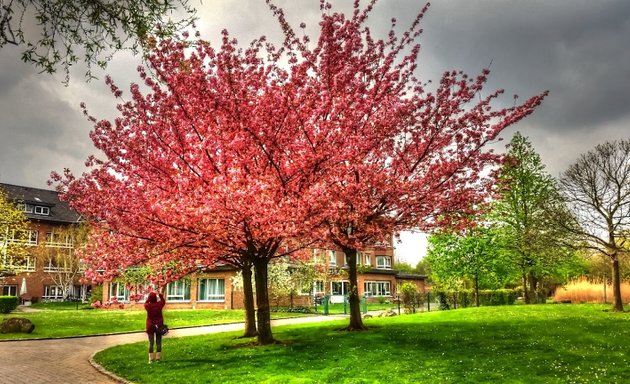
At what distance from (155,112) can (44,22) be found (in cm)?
857

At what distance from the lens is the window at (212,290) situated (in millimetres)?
43188

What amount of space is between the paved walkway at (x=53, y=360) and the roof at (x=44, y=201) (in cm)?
4827

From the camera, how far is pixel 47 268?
6128cm

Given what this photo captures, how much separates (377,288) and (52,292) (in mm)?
43526

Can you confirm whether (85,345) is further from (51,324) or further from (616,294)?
(616,294)

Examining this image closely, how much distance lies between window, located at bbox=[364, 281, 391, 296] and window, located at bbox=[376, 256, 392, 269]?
3.93m

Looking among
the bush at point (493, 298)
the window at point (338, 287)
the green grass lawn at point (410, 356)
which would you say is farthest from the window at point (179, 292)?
the green grass lawn at point (410, 356)

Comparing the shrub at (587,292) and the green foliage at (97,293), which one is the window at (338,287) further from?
the green foliage at (97,293)

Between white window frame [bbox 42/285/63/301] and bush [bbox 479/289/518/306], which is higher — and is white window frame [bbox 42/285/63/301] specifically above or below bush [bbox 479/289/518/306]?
below

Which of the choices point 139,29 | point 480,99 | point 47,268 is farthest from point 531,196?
point 47,268

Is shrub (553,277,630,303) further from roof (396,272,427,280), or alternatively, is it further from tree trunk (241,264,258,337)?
roof (396,272,427,280)

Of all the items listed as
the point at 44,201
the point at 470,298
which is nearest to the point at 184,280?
the point at 470,298

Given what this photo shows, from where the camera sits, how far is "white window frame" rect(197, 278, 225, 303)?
43188mm

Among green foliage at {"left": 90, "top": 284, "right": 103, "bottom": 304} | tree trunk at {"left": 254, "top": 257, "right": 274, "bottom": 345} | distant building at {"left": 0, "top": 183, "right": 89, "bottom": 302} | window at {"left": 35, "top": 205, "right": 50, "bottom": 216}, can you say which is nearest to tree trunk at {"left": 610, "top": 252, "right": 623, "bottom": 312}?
tree trunk at {"left": 254, "top": 257, "right": 274, "bottom": 345}
